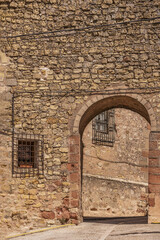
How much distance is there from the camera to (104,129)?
18.4 m

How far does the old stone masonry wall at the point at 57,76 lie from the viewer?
11367 mm

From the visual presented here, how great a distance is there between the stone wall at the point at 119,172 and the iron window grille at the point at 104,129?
0.56ft

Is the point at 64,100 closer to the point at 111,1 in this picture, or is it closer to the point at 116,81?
the point at 116,81

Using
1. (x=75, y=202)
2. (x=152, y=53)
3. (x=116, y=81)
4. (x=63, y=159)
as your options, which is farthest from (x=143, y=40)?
(x=75, y=202)

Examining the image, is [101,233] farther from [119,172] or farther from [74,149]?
[119,172]

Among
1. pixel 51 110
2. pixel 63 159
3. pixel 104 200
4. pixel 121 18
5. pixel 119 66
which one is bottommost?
pixel 104 200

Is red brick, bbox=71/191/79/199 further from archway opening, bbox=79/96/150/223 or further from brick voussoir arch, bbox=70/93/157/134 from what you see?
archway opening, bbox=79/96/150/223

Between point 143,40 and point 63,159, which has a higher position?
point 143,40

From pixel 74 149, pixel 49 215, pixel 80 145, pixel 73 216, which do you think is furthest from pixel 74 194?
pixel 80 145

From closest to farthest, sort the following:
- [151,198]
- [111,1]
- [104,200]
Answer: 1. [151,198]
2. [111,1]
3. [104,200]

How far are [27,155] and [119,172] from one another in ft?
22.1

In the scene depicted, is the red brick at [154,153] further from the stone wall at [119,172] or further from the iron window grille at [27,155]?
the stone wall at [119,172]

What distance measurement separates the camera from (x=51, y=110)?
11.7m

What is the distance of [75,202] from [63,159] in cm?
103
